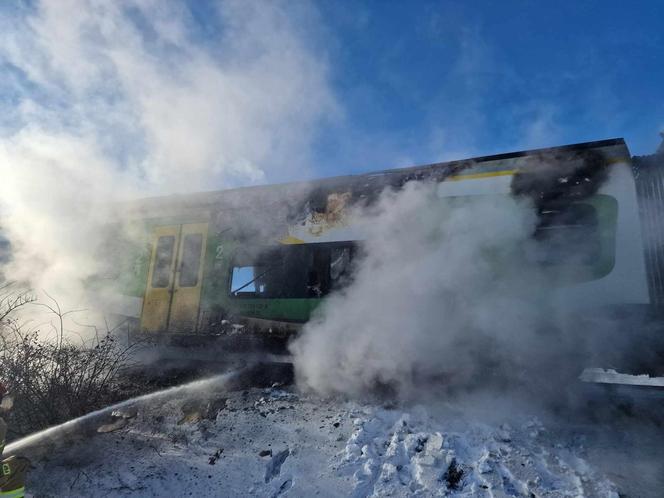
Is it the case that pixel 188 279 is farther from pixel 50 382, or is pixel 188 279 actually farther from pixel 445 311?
pixel 445 311

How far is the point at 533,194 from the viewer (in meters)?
4.88

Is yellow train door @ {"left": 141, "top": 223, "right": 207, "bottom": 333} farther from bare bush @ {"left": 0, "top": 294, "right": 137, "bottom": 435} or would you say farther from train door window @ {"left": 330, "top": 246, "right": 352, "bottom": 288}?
train door window @ {"left": 330, "top": 246, "right": 352, "bottom": 288}

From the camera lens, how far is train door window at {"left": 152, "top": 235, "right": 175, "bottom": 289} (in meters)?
7.35

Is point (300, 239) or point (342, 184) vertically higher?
point (342, 184)

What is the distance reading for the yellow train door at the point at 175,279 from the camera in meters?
6.96

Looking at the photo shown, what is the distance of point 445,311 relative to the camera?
4973 millimetres

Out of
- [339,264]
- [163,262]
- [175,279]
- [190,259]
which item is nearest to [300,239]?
[339,264]

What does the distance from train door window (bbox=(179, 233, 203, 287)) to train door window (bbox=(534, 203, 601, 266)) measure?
5398mm

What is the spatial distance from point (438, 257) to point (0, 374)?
Result: 537 centimetres

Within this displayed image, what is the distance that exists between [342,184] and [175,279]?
3621mm

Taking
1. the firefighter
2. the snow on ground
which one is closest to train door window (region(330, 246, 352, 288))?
the snow on ground

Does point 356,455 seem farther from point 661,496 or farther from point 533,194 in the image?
point 533,194

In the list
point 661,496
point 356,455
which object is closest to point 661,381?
point 661,496

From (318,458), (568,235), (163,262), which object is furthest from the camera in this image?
(163,262)
